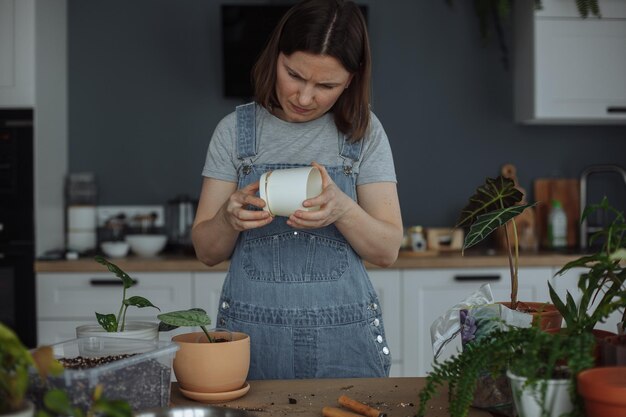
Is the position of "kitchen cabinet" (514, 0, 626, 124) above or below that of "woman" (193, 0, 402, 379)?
above

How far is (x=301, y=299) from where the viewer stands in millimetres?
1688

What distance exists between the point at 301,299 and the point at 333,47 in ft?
1.73

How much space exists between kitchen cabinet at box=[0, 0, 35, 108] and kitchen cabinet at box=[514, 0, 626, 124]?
2138mm

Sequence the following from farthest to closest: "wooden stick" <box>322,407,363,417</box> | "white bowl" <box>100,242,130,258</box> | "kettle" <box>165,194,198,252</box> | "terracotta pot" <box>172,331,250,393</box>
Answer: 1. "kettle" <box>165,194,198,252</box>
2. "white bowl" <box>100,242,130,258</box>
3. "terracotta pot" <box>172,331,250,393</box>
4. "wooden stick" <box>322,407,363,417</box>

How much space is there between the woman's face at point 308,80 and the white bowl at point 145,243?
1.95 metres

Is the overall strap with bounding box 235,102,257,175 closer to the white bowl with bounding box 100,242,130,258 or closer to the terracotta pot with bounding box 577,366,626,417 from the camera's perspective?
the terracotta pot with bounding box 577,366,626,417

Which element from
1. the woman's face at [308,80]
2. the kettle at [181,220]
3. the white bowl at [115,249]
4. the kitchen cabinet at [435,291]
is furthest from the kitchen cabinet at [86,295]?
the woman's face at [308,80]

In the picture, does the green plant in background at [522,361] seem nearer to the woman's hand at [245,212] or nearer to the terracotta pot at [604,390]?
the terracotta pot at [604,390]

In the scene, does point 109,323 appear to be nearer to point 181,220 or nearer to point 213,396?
point 213,396

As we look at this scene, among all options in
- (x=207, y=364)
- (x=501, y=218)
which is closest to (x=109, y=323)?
(x=207, y=364)

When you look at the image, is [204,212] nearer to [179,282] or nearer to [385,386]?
[385,386]

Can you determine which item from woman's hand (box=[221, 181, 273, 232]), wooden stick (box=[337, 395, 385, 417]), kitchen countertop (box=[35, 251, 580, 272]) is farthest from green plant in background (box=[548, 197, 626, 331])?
kitchen countertop (box=[35, 251, 580, 272])

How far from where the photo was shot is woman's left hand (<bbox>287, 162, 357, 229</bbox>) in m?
1.37

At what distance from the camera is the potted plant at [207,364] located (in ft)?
4.01
